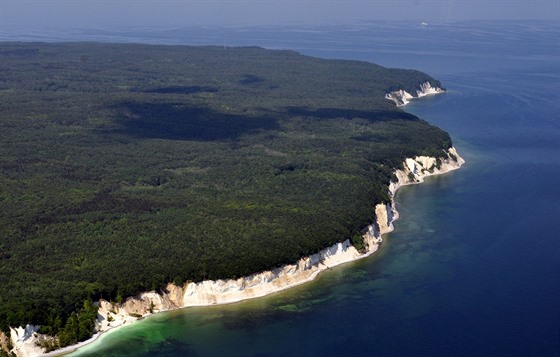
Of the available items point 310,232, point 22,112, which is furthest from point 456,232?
point 22,112

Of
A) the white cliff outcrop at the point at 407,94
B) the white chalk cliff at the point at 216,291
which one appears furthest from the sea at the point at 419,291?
the white cliff outcrop at the point at 407,94

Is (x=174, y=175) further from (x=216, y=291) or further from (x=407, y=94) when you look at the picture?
(x=407, y=94)

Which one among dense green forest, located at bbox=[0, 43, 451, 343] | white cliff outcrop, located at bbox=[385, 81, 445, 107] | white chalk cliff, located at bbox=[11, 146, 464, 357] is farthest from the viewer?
white cliff outcrop, located at bbox=[385, 81, 445, 107]

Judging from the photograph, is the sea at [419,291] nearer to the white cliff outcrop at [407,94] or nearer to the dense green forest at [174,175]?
the dense green forest at [174,175]

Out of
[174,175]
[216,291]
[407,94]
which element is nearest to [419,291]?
[216,291]

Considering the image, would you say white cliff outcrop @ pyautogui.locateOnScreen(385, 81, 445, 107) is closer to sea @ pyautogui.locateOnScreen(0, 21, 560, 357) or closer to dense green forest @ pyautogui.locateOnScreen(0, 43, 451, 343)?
dense green forest @ pyautogui.locateOnScreen(0, 43, 451, 343)

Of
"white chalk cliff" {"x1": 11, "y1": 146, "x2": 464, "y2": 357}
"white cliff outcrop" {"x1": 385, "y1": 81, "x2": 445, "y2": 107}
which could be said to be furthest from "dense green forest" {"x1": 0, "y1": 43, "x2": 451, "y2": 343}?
"white cliff outcrop" {"x1": 385, "y1": 81, "x2": 445, "y2": 107}
